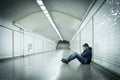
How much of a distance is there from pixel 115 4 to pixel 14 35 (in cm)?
1096

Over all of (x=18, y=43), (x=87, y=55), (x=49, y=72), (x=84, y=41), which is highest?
(x=84, y=41)

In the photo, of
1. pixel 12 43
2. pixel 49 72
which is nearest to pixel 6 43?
pixel 12 43

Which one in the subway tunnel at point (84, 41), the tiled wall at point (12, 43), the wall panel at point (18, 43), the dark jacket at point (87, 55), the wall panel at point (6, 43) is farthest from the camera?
the wall panel at point (18, 43)

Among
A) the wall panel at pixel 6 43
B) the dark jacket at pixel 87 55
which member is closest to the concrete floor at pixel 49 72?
the dark jacket at pixel 87 55

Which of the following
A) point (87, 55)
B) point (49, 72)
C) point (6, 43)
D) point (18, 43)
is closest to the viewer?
point (49, 72)

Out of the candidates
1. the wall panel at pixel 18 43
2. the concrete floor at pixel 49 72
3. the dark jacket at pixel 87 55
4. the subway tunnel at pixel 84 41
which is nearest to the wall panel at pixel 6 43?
the subway tunnel at pixel 84 41

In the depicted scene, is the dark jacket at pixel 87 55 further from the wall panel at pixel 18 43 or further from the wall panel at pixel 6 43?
the wall panel at pixel 18 43

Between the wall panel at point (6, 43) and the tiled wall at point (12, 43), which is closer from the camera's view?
the wall panel at point (6, 43)

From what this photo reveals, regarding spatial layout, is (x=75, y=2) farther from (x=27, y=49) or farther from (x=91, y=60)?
(x=27, y=49)

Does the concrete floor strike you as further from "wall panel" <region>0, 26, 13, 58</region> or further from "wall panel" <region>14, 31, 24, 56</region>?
"wall panel" <region>14, 31, 24, 56</region>

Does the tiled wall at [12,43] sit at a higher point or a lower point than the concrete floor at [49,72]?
higher

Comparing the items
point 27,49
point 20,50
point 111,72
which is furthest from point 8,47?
point 111,72

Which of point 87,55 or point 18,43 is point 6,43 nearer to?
point 18,43

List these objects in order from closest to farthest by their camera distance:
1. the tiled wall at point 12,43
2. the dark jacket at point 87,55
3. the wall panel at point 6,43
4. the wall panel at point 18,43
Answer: the dark jacket at point 87,55 → the wall panel at point 6,43 → the tiled wall at point 12,43 → the wall panel at point 18,43
